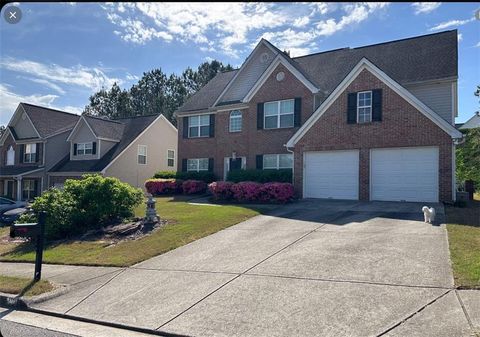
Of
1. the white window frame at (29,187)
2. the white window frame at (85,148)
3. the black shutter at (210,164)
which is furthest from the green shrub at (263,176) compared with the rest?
the white window frame at (29,187)

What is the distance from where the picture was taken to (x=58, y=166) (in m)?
33.3

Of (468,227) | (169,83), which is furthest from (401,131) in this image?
(169,83)

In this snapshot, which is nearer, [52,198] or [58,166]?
[52,198]

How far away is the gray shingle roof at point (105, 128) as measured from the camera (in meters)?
31.6

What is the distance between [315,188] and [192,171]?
10.3 metres

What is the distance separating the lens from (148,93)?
202 ft

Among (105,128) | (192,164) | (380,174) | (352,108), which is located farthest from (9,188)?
(380,174)

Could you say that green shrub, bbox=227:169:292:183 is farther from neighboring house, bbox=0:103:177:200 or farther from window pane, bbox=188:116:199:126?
neighboring house, bbox=0:103:177:200

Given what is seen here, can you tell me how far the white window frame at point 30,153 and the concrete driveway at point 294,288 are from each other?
2840 cm

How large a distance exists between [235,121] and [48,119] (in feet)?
66.3

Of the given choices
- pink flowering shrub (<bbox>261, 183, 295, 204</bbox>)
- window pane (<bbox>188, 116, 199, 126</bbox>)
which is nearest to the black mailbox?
pink flowering shrub (<bbox>261, 183, 295, 204</bbox>)

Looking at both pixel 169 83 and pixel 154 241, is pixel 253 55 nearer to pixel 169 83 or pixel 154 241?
pixel 154 241

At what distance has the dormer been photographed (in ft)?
103

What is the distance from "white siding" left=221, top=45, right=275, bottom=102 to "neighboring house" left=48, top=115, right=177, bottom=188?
9.92 metres
